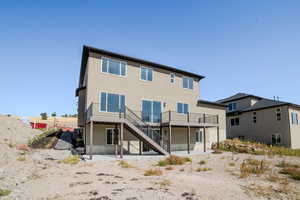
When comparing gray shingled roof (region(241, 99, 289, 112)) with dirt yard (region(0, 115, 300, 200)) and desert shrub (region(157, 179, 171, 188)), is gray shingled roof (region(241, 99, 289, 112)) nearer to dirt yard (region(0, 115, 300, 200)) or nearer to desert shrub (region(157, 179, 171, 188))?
dirt yard (region(0, 115, 300, 200))

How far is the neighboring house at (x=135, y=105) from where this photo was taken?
610 inches

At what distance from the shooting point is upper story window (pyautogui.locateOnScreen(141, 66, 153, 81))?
61.3ft

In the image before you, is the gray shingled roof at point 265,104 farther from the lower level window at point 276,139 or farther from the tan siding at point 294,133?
the lower level window at point 276,139

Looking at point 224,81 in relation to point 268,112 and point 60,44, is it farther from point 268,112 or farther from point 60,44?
point 60,44

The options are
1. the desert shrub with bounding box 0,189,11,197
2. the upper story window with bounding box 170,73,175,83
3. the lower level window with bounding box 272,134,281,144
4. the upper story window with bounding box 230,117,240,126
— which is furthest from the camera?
the upper story window with bounding box 230,117,240,126

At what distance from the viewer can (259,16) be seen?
12016 mm

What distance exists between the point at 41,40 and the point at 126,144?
11.2 metres

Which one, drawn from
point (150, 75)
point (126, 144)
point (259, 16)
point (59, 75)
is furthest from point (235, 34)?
point (59, 75)

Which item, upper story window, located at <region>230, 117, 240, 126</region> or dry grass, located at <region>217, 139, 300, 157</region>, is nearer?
dry grass, located at <region>217, 139, 300, 157</region>

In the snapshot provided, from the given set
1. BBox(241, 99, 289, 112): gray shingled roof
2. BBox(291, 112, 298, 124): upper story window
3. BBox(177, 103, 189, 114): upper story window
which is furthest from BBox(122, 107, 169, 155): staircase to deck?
BBox(291, 112, 298, 124): upper story window

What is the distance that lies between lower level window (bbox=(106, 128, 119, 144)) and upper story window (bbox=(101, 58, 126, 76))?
211 inches

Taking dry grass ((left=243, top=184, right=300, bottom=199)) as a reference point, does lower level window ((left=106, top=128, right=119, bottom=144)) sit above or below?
above

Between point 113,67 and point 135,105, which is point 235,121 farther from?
point 113,67

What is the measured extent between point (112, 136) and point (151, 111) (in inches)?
185
